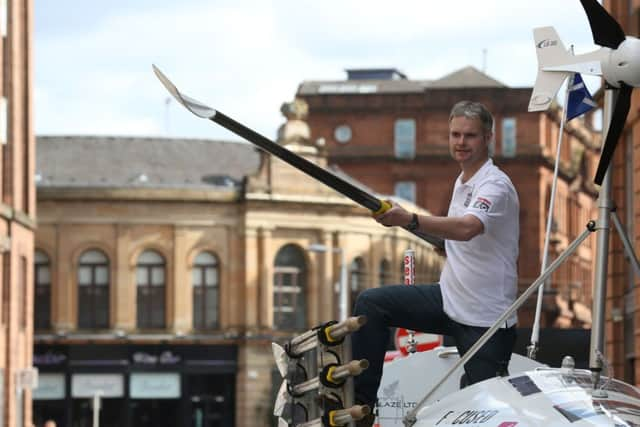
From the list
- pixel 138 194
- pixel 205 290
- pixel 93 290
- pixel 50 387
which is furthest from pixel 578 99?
pixel 205 290

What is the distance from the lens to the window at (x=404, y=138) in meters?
117

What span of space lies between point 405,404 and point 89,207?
8351 centimetres

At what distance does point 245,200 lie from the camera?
93.1m

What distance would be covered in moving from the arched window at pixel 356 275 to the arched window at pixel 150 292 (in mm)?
9667

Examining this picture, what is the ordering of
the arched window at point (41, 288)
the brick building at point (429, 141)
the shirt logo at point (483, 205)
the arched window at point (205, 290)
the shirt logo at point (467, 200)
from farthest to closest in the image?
the brick building at point (429, 141), the arched window at point (205, 290), the arched window at point (41, 288), the shirt logo at point (467, 200), the shirt logo at point (483, 205)

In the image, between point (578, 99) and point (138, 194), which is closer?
point (578, 99)

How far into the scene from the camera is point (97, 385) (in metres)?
89.6

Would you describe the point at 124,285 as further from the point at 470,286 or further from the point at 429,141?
the point at 470,286

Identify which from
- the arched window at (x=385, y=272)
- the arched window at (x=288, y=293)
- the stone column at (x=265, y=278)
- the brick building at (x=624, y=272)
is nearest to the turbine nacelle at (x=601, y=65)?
the brick building at (x=624, y=272)

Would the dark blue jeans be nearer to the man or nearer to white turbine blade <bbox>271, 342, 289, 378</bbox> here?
the man

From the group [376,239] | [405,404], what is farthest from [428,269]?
[405,404]

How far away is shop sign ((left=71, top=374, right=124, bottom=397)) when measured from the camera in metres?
89.3

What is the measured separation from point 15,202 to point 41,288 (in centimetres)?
2743

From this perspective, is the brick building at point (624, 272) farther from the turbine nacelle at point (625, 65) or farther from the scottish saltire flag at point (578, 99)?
the turbine nacelle at point (625, 65)
